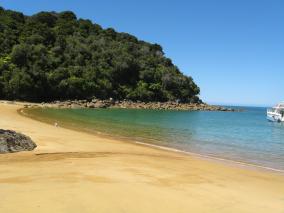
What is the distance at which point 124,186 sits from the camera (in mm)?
9375

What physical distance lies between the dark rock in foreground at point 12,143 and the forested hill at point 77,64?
5903 cm

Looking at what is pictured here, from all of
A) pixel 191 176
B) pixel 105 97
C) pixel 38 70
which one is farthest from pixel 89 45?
pixel 191 176

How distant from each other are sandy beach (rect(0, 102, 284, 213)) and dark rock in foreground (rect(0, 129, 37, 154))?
508mm

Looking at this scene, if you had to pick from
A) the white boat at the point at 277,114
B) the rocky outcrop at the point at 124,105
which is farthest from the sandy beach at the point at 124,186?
the white boat at the point at 277,114

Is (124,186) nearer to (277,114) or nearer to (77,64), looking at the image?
(277,114)

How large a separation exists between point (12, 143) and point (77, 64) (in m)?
81.1

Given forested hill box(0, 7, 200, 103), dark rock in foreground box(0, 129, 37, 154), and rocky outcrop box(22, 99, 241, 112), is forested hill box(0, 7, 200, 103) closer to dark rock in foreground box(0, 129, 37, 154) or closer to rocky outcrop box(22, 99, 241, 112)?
rocky outcrop box(22, 99, 241, 112)

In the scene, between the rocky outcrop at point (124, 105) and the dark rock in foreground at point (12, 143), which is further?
the rocky outcrop at point (124, 105)

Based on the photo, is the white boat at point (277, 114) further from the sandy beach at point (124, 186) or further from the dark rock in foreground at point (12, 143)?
the dark rock in foreground at point (12, 143)

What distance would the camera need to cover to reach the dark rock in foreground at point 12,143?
44.5 ft

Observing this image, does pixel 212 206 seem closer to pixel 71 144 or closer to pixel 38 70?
pixel 71 144

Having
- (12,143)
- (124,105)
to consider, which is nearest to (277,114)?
(124,105)

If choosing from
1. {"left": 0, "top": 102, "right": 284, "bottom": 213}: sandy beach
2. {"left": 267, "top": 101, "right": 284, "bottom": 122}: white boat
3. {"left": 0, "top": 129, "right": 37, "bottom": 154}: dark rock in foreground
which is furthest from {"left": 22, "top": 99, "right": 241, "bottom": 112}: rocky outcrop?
{"left": 0, "top": 102, "right": 284, "bottom": 213}: sandy beach

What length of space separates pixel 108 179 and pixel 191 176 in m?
3.01
